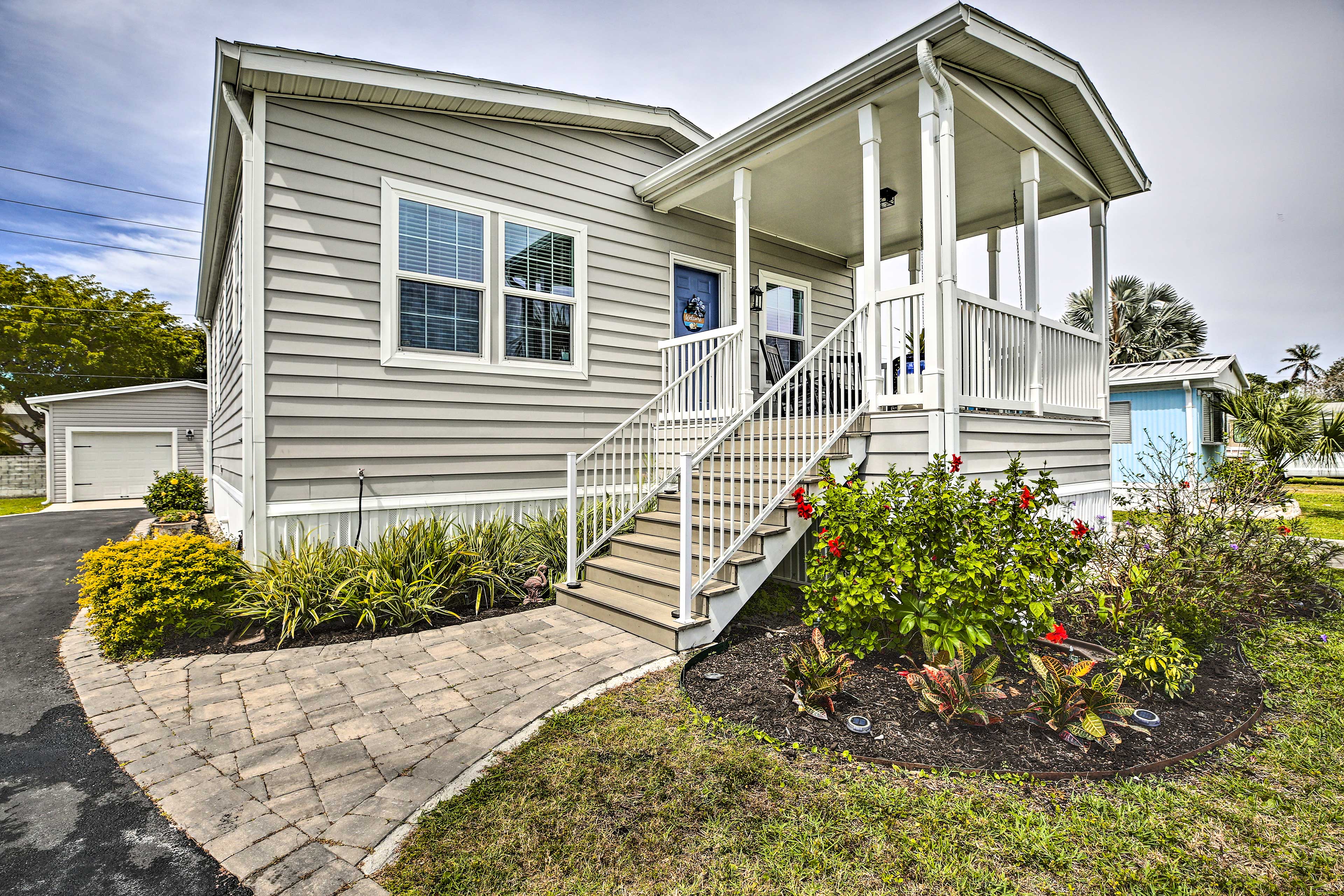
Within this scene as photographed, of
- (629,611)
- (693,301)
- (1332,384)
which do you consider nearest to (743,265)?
(693,301)

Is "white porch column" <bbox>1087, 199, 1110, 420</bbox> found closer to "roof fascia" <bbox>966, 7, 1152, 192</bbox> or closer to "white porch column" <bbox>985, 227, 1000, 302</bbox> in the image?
"roof fascia" <bbox>966, 7, 1152, 192</bbox>

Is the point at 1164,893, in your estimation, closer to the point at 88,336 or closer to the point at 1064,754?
the point at 1064,754

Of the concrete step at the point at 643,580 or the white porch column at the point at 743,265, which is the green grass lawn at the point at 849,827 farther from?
the white porch column at the point at 743,265

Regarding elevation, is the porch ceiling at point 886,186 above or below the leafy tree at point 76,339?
below

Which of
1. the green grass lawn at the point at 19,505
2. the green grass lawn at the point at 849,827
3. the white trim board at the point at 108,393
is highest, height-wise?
the white trim board at the point at 108,393

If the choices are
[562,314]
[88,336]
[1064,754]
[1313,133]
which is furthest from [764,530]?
[88,336]

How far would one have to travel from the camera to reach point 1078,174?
6.21 m

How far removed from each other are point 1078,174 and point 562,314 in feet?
18.3

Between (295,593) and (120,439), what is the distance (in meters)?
15.7

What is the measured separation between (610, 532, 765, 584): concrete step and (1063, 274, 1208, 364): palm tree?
21864 millimetres

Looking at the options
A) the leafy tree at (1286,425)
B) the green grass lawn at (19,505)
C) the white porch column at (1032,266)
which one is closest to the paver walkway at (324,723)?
the white porch column at (1032,266)

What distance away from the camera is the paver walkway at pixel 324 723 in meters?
1.99

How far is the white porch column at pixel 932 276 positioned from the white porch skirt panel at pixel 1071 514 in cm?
109

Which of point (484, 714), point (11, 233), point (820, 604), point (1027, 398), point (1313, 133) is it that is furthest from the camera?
point (11, 233)
